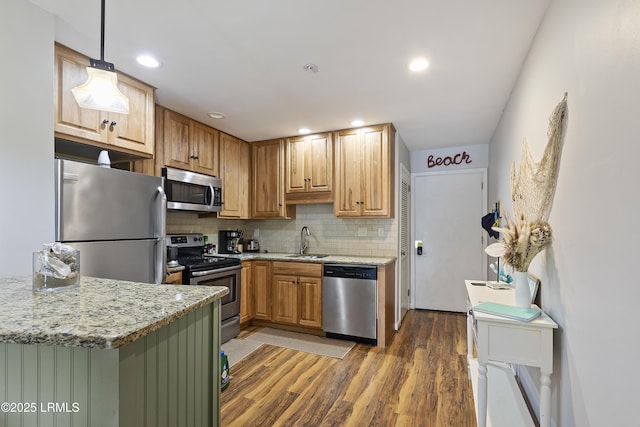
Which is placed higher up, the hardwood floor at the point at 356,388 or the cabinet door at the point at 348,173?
the cabinet door at the point at 348,173

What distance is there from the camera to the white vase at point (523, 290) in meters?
1.55

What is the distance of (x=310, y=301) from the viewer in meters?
3.41

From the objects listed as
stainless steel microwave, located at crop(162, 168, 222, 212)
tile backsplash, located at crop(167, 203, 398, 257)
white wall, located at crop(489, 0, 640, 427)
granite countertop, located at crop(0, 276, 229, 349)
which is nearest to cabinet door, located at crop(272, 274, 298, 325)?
tile backsplash, located at crop(167, 203, 398, 257)

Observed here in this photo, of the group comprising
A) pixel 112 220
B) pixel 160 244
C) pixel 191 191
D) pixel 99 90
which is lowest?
pixel 160 244

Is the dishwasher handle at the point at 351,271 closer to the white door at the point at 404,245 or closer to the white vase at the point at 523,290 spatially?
the white door at the point at 404,245

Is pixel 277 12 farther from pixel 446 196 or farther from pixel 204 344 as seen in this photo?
pixel 446 196

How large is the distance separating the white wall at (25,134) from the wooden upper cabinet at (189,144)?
48.8 inches

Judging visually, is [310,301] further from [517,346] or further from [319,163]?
[517,346]

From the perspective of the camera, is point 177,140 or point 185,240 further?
point 185,240

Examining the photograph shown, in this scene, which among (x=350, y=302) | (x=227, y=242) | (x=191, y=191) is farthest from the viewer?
(x=227, y=242)

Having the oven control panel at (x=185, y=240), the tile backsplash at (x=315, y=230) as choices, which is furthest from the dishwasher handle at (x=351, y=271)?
the oven control panel at (x=185, y=240)

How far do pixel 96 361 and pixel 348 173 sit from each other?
305 centimetres

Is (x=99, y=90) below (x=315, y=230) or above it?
above

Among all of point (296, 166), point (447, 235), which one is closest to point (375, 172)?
point (296, 166)
